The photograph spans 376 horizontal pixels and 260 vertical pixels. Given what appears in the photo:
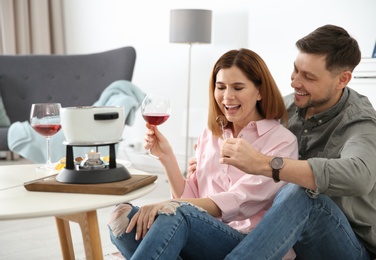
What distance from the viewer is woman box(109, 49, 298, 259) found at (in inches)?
58.1

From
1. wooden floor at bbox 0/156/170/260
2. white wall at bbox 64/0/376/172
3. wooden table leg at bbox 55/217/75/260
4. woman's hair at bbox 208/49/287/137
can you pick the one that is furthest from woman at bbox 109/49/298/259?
white wall at bbox 64/0/376/172

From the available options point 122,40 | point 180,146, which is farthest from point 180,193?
point 122,40

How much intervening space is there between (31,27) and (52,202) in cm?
452

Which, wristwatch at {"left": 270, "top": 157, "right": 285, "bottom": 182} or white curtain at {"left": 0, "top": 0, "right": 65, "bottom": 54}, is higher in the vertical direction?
white curtain at {"left": 0, "top": 0, "right": 65, "bottom": 54}

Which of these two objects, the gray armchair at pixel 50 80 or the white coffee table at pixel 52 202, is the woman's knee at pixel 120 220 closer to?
the white coffee table at pixel 52 202

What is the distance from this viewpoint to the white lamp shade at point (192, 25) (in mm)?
4340

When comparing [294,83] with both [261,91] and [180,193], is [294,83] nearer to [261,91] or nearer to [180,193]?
[261,91]

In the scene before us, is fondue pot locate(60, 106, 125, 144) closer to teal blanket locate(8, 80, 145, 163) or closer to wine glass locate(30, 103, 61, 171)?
wine glass locate(30, 103, 61, 171)

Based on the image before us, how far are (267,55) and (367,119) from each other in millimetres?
2646

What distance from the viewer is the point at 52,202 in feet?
4.60

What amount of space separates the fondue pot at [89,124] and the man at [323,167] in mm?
312

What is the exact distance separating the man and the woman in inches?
4.6

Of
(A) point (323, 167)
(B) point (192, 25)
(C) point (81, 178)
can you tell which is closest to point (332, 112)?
(A) point (323, 167)

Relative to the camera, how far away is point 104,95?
418 centimetres
